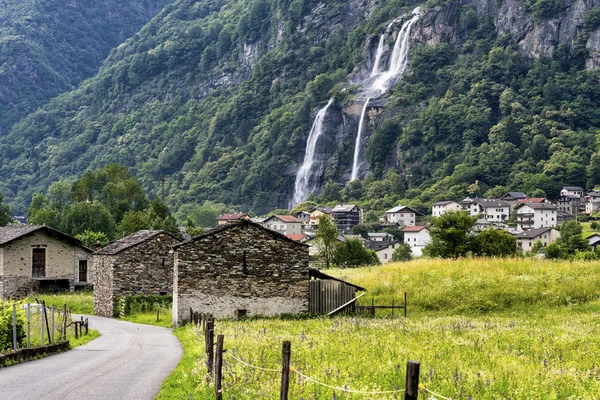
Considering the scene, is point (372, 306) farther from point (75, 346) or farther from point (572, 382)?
point (572, 382)

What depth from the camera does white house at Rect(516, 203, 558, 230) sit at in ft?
599

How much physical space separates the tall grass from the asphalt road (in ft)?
51.9

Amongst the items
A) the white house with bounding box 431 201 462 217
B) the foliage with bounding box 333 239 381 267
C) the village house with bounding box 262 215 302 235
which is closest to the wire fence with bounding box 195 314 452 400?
the foliage with bounding box 333 239 381 267

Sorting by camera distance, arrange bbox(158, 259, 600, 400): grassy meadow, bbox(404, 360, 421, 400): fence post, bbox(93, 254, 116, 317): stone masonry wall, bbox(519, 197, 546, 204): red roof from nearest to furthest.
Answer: bbox(404, 360, 421, 400): fence post < bbox(158, 259, 600, 400): grassy meadow < bbox(93, 254, 116, 317): stone masonry wall < bbox(519, 197, 546, 204): red roof

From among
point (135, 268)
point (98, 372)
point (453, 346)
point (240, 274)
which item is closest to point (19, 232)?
point (135, 268)

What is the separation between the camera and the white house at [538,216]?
183 metres

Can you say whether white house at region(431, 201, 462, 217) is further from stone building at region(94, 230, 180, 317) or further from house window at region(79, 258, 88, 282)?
stone building at region(94, 230, 180, 317)

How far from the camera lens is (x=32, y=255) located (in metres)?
67.9

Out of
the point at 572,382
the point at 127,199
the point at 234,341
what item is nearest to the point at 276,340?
the point at 234,341

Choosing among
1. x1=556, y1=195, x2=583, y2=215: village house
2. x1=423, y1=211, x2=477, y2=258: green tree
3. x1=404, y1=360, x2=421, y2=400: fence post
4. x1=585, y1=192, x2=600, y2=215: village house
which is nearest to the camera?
x1=404, y1=360, x2=421, y2=400: fence post

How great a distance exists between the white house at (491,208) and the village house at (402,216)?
42.3ft

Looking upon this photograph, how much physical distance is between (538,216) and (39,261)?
447 feet

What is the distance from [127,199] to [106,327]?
89861mm

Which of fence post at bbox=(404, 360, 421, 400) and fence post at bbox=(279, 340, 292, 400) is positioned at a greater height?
fence post at bbox=(404, 360, 421, 400)
